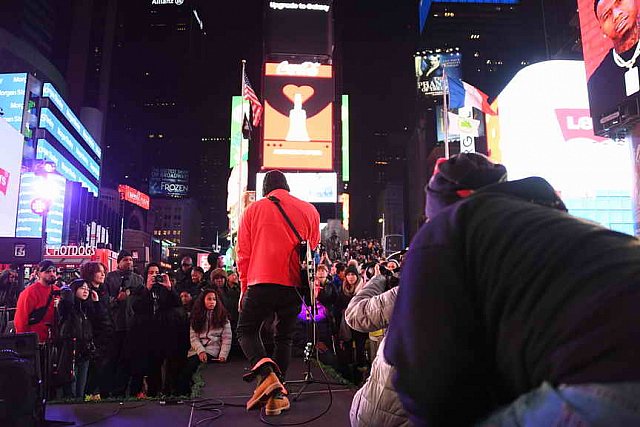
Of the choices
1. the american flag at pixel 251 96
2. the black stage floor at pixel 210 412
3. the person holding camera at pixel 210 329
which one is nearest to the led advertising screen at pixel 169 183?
the american flag at pixel 251 96

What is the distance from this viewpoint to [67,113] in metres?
54.1

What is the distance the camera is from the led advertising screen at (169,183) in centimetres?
10985

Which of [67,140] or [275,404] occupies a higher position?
[67,140]

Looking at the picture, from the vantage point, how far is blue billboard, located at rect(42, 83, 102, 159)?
4497cm

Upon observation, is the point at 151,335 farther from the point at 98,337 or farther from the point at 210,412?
the point at 210,412

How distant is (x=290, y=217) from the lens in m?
4.51

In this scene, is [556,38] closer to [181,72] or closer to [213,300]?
[213,300]

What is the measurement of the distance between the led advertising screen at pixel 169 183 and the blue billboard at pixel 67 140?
1377 inches

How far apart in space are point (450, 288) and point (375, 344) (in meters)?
6.06

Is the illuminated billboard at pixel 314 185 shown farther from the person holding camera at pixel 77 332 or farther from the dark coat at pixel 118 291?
the person holding camera at pixel 77 332

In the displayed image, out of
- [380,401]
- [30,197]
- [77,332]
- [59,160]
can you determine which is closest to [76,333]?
[77,332]

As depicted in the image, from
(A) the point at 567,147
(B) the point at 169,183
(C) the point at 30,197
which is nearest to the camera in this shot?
(A) the point at 567,147

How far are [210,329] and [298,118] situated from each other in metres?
22.6

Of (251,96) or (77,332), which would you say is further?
(251,96)
